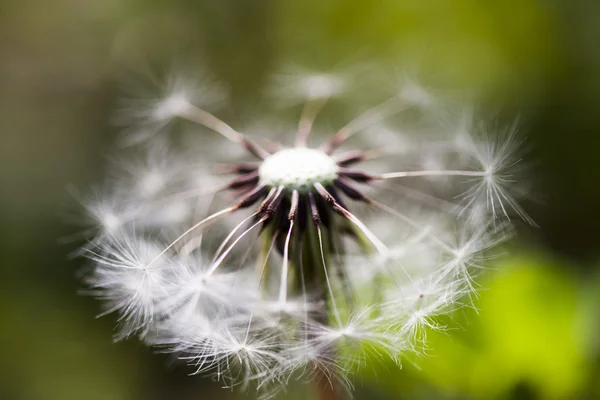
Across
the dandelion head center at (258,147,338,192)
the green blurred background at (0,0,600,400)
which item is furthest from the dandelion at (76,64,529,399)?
the green blurred background at (0,0,600,400)

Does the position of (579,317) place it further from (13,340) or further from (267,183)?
(13,340)

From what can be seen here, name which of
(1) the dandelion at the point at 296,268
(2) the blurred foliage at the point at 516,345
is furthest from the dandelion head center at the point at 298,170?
(2) the blurred foliage at the point at 516,345

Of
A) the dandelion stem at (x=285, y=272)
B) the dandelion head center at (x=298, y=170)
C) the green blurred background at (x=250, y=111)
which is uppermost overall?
the green blurred background at (x=250, y=111)

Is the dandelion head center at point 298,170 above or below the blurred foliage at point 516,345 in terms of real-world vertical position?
above

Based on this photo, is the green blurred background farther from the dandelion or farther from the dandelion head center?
the dandelion head center

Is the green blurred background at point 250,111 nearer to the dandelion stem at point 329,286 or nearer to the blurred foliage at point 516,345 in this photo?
the blurred foliage at point 516,345

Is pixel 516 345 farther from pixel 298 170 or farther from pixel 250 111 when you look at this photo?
pixel 250 111

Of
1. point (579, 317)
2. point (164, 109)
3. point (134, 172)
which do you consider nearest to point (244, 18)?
point (164, 109)
